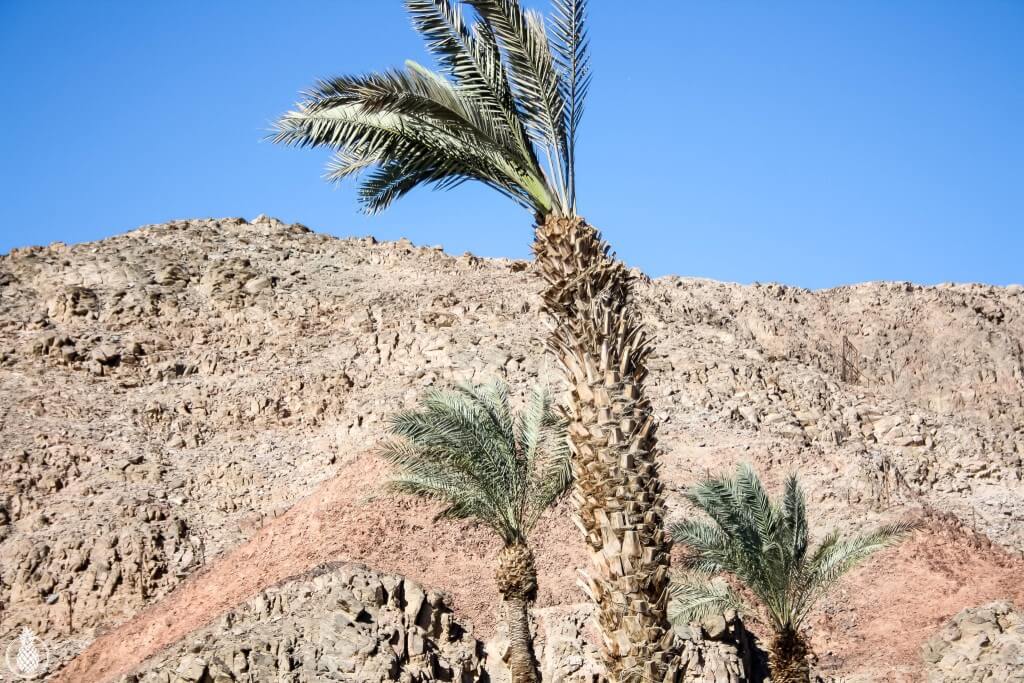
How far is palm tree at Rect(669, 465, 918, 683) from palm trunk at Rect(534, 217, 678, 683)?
10585mm

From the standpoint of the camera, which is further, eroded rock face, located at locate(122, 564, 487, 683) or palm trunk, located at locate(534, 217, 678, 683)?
eroded rock face, located at locate(122, 564, 487, 683)

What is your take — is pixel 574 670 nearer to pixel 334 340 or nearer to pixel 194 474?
pixel 194 474

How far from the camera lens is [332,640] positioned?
2098cm

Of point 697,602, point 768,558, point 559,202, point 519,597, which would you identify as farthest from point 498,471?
point 559,202

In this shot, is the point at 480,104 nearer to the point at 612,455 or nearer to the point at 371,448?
the point at 612,455

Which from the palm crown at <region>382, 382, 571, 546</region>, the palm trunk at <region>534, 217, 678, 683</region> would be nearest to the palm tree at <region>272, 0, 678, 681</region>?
the palm trunk at <region>534, 217, 678, 683</region>

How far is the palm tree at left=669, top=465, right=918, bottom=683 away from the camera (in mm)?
19250

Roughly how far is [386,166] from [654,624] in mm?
5346

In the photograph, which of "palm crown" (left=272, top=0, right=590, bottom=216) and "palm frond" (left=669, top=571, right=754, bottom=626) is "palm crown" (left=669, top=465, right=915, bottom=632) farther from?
"palm crown" (left=272, top=0, right=590, bottom=216)

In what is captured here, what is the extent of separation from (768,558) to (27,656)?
18578 millimetres

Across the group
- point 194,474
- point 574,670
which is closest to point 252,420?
point 194,474

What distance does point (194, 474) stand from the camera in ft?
114

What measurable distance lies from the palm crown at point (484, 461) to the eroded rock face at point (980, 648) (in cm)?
975

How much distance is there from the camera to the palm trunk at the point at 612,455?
884cm
